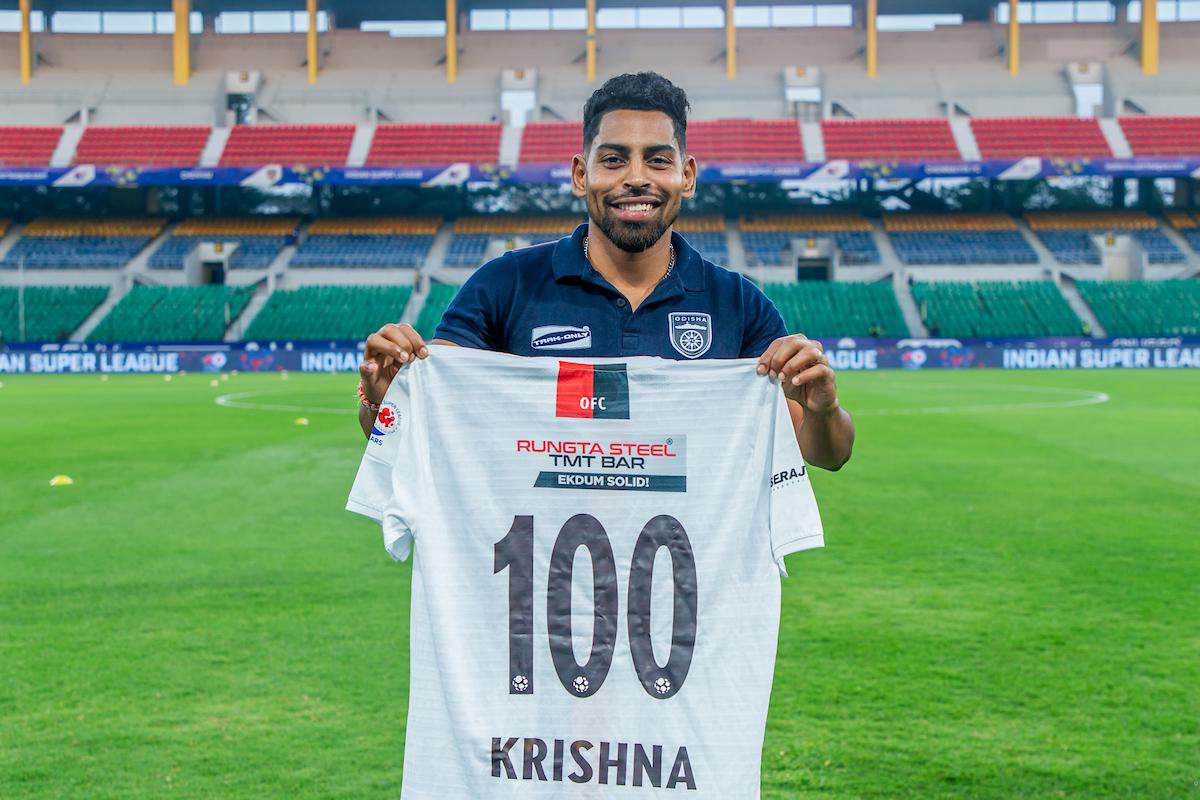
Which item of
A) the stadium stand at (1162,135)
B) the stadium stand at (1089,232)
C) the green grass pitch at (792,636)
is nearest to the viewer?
the green grass pitch at (792,636)

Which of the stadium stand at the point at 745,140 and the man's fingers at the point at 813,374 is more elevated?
the stadium stand at the point at 745,140

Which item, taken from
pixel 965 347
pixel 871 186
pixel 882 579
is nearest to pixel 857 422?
pixel 882 579

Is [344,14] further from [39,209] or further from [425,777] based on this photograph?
[425,777]

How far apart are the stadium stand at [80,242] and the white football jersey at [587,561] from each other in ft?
151

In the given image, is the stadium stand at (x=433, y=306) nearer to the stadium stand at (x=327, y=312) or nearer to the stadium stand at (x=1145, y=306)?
the stadium stand at (x=327, y=312)

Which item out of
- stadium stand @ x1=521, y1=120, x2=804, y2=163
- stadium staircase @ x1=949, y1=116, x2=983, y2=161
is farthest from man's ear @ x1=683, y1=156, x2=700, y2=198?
stadium staircase @ x1=949, y1=116, x2=983, y2=161

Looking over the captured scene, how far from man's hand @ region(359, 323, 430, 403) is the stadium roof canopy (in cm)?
5081

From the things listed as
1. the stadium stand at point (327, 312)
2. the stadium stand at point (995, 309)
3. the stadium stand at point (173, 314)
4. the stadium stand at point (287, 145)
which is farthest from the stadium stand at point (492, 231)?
the stadium stand at point (995, 309)

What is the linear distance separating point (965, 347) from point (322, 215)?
2752cm

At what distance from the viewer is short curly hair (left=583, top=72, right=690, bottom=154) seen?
9.76 ft

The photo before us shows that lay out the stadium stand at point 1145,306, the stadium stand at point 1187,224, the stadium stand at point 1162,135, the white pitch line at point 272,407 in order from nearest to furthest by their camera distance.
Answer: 1. the white pitch line at point 272,407
2. the stadium stand at point 1145,306
3. the stadium stand at point 1187,224
4. the stadium stand at point 1162,135

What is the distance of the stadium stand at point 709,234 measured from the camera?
151 feet

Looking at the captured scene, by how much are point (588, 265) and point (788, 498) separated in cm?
78

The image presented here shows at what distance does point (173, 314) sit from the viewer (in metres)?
41.7
